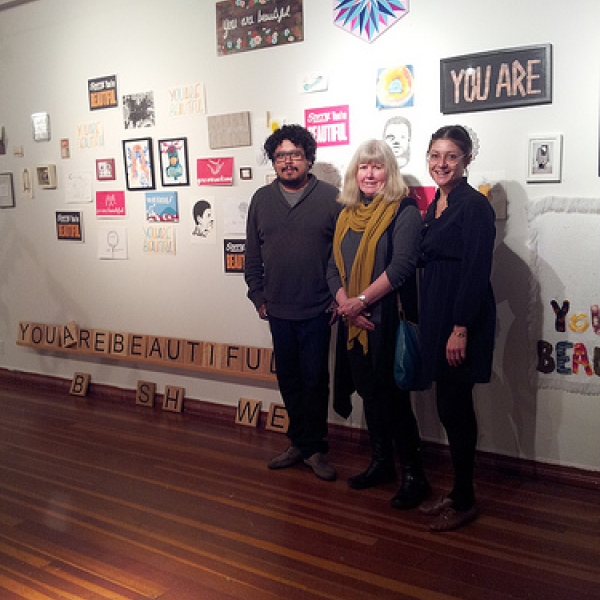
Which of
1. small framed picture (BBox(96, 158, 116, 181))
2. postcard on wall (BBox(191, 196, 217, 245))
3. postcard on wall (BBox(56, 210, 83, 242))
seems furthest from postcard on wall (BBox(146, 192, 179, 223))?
postcard on wall (BBox(56, 210, 83, 242))

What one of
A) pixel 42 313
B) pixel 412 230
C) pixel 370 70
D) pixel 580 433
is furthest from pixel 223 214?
pixel 580 433

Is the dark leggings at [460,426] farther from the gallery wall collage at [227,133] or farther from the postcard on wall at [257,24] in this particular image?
the postcard on wall at [257,24]

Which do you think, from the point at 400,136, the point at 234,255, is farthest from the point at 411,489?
the point at 234,255

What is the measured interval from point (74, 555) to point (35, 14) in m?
3.34

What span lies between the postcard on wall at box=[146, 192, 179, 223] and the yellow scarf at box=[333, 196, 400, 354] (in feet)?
4.64

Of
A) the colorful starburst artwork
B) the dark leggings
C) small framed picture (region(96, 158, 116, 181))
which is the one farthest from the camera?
small framed picture (region(96, 158, 116, 181))

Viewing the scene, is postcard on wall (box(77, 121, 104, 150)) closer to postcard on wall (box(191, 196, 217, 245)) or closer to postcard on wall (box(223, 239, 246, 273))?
postcard on wall (box(191, 196, 217, 245))

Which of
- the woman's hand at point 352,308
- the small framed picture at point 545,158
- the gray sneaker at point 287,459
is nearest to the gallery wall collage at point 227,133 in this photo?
the small framed picture at point 545,158

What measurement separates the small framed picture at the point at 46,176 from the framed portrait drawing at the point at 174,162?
90 centimetres

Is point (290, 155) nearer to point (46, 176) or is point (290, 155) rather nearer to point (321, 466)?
point (321, 466)

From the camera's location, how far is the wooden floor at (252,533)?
217 centimetres

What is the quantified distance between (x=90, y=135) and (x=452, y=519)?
303cm

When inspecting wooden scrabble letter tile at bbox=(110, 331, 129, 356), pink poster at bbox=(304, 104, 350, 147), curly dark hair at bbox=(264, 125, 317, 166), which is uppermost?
pink poster at bbox=(304, 104, 350, 147)

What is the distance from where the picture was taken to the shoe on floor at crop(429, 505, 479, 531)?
2.47m
